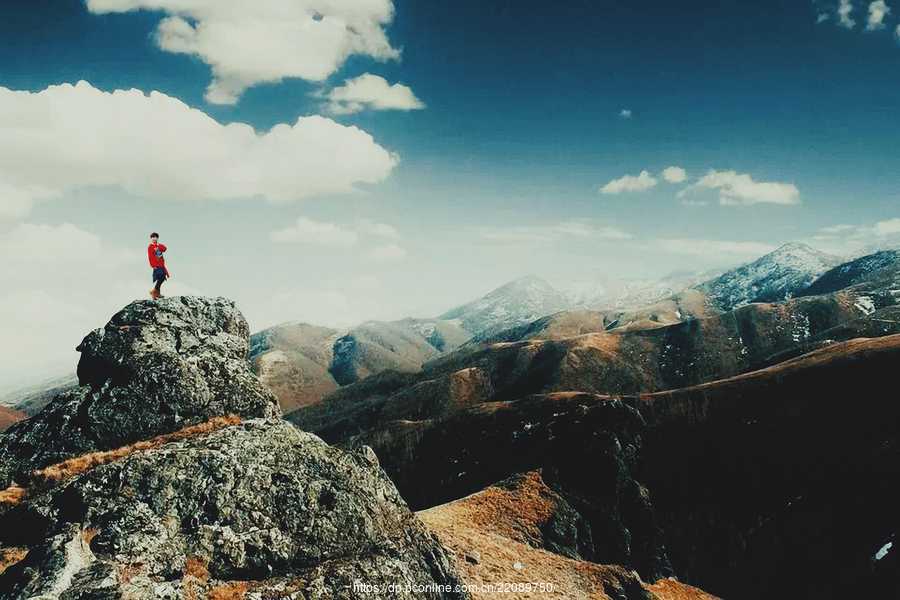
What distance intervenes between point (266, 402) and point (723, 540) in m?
122

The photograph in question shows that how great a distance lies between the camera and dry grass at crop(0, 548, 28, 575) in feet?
54.1

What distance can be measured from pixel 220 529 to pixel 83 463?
31.7ft

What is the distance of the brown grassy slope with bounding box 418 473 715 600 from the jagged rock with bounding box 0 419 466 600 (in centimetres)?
777

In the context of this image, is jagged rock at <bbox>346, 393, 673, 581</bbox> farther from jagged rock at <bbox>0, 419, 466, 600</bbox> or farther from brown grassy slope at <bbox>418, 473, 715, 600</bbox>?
jagged rock at <bbox>0, 419, 466, 600</bbox>

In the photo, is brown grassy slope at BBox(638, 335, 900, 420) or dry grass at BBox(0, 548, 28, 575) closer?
dry grass at BBox(0, 548, 28, 575)

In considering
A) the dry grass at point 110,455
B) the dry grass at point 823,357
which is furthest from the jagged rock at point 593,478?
the dry grass at point 823,357

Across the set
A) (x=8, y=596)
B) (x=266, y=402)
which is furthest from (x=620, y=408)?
(x=8, y=596)

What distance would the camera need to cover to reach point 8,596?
44.7 ft

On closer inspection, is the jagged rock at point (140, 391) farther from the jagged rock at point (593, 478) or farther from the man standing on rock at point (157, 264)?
the jagged rock at point (593, 478)

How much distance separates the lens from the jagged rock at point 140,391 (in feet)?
77.0

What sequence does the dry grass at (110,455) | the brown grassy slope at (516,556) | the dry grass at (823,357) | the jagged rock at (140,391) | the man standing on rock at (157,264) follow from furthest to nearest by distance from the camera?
the dry grass at (823,357) → the man standing on rock at (157,264) → the brown grassy slope at (516,556) → the jagged rock at (140,391) → the dry grass at (110,455)

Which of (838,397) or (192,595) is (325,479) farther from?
(838,397)

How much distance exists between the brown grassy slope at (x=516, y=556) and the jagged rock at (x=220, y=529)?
25.5ft

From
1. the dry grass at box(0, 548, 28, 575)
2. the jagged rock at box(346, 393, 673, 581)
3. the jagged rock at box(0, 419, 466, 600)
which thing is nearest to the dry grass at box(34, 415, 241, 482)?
the jagged rock at box(0, 419, 466, 600)
